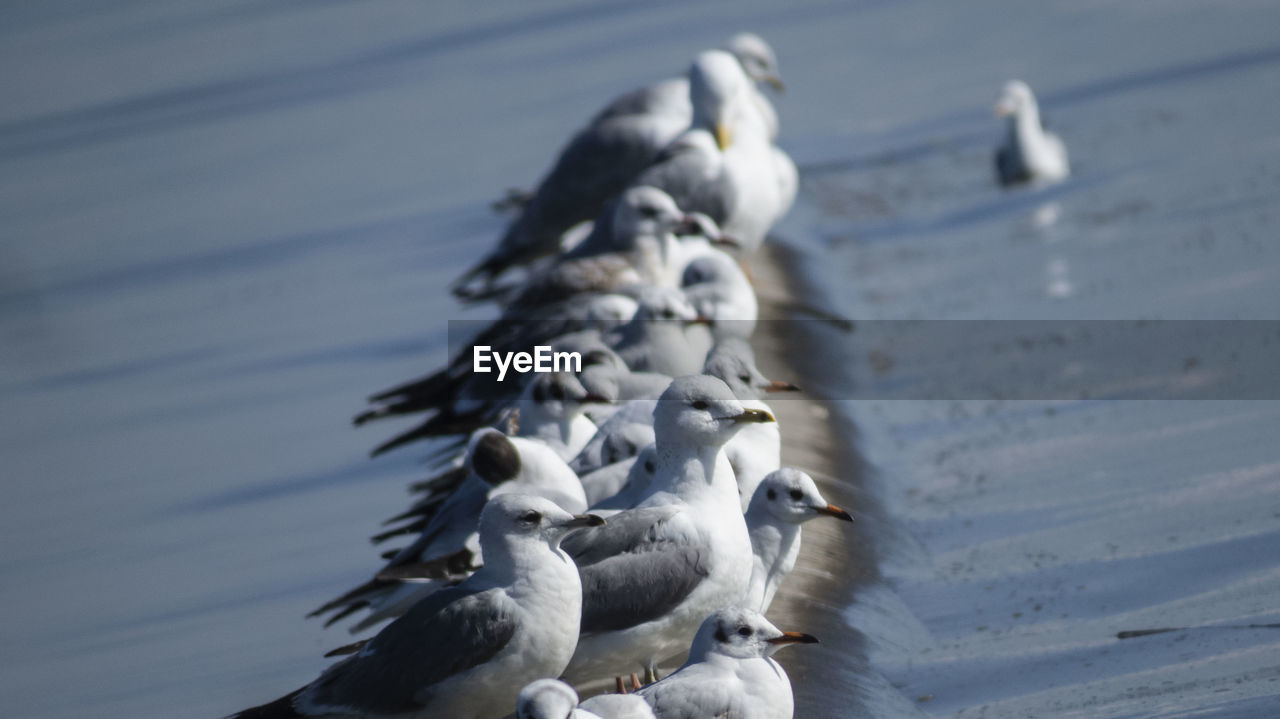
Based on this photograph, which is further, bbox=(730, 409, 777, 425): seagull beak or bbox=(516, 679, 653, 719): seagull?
bbox=(730, 409, 777, 425): seagull beak

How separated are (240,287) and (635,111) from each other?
14.2 feet

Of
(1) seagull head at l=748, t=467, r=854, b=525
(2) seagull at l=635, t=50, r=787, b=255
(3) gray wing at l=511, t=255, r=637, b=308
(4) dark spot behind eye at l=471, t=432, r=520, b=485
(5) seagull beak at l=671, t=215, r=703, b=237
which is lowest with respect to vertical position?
(1) seagull head at l=748, t=467, r=854, b=525

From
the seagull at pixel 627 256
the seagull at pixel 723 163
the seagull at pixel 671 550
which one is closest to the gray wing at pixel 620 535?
the seagull at pixel 671 550

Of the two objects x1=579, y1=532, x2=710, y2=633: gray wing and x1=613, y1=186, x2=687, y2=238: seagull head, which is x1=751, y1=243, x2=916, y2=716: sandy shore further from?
x1=613, y1=186, x2=687, y2=238: seagull head

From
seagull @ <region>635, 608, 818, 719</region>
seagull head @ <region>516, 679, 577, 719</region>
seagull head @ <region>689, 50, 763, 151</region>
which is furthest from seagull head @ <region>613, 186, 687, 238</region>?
seagull head @ <region>516, 679, 577, 719</region>

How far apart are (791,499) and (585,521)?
88 cm

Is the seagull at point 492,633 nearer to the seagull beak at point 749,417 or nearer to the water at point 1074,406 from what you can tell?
the seagull beak at point 749,417

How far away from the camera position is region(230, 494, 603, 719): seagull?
191 inches

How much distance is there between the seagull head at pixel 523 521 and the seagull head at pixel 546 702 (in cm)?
90

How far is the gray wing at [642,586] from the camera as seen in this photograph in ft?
17.1

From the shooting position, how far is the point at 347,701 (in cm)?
505

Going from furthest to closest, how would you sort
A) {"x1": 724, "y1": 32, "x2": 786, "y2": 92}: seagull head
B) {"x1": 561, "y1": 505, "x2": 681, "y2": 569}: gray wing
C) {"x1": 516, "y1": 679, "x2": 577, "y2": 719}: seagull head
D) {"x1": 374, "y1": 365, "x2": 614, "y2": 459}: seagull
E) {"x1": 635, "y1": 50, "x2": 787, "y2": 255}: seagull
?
{"x1": 724, "y1": 32, "x2": 786, "y2": 92}: seagull head < {"x1": 635, "y1": 50, "x2": 787, "y2": 255}: seagull < {"x1": 374, "y1": 365, "x2": 614, "y2": 459}: seagull < {"x1": 561, "y1": 505, "x2": 681, "y2": 569}: gray wing < {"x1": 516, "y1": 679, "x2": 577, "y2": 719}: seagull head

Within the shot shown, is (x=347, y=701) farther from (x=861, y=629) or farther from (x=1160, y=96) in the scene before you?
(x=1160, y=96)

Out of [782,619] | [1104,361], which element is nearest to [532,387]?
[782,619]
